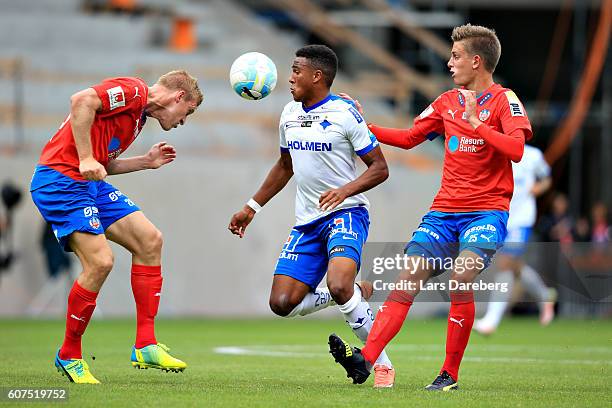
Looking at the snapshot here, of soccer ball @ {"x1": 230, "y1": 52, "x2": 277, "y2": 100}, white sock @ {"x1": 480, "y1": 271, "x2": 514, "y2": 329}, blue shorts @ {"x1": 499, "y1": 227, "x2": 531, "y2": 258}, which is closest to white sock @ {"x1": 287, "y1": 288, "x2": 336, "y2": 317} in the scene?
soccer ball @ {"x1": 230, "y1": 52, "x2": 277, "y2": 100}

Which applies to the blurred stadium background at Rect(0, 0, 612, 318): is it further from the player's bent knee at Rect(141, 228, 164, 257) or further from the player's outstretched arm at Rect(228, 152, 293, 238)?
the player's bent knee at Rect(141, 228, 164, 257)

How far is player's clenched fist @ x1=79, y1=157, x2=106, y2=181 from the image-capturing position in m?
7.82

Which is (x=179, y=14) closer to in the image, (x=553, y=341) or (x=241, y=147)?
(x=241, y=147)

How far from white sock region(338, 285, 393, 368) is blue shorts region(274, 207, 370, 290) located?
0.27 m

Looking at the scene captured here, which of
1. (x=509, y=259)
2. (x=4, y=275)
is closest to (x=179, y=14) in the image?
(x=4, y=275)

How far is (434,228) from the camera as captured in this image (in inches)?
320

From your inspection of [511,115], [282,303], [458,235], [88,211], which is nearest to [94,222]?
[88,211]

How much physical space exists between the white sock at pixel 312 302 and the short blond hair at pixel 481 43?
6.63 feet

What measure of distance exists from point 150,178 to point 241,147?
2370 millimetres

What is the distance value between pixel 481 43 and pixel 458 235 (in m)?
1.34

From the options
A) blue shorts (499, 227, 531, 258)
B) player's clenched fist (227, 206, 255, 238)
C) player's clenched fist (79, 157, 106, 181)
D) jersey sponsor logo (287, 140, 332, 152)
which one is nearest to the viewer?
player's clenched fist (79, 157, 106, 181)

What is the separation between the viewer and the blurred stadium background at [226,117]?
18766 millimetres

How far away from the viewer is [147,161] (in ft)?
28.8

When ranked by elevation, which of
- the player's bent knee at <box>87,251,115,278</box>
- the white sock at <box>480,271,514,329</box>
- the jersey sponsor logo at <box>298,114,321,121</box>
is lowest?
the white sock at <box>480,271,514,329</box>
